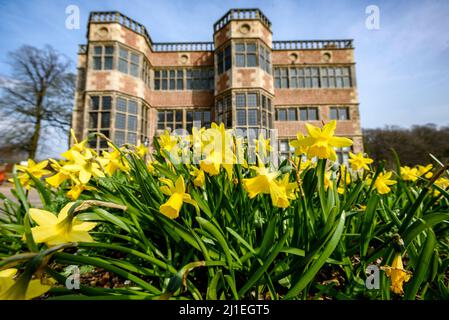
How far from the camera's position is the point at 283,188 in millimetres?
714

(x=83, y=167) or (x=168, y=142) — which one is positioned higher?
(x=168, y=142)

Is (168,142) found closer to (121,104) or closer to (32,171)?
(32,171)

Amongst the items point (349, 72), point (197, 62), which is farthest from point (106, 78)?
point (349, 72)

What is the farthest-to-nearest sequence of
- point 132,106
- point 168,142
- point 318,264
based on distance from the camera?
point 132,106 < point 168,142 < point 318,264

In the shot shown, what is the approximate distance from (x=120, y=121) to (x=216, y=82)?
187 inches

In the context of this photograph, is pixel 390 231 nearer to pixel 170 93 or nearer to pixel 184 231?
pixel 184 231

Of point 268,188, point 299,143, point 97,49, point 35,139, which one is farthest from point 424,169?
point 35,139

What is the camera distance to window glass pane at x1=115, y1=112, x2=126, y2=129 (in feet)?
30.3

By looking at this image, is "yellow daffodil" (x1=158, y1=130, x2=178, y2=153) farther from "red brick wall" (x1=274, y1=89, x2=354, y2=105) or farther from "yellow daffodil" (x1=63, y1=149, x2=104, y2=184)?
"red brick wall" (x1=274, y1=89, x2=354, y2=105)

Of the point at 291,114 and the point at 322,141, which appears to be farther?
the point at 291,114

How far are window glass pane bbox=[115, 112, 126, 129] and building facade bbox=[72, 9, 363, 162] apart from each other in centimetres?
4

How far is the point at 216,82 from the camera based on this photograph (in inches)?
408

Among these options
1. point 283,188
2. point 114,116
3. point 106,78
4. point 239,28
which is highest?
point 239,28
